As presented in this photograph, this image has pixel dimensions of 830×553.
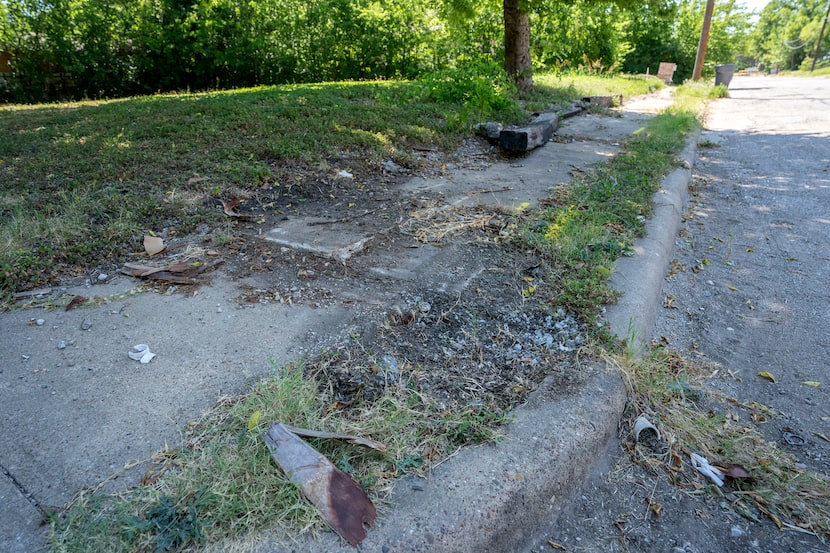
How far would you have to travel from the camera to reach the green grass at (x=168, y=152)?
135 inches

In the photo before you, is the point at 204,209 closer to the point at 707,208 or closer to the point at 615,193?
the point at 615,193

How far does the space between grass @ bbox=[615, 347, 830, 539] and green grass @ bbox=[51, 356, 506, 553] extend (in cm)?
76

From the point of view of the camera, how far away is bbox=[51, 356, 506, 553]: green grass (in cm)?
154

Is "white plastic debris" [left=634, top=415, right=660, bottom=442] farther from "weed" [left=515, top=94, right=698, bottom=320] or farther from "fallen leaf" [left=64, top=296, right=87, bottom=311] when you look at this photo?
"fallen leaf" [left=64, top=296, right=87, bottom=311]

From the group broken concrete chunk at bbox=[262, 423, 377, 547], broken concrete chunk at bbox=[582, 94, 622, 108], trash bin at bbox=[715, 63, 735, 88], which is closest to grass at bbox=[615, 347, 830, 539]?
broken concrete chunk at bbox=[262, 423, 377, 547]

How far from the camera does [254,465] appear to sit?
5.68ft

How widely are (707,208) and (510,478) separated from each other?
4523 millimetres

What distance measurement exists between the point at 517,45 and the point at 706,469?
926 centimetres

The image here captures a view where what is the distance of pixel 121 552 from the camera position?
1470mm

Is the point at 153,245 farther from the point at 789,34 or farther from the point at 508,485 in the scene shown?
the point at 789,34

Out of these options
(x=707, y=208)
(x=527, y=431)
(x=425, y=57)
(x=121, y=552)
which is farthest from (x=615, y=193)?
(x=425, y=57)

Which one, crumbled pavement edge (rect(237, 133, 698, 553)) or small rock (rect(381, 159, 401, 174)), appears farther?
small rock (rect(381, 159, 401, 174))

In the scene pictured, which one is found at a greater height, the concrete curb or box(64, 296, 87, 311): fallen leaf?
box(64, 296, 87, 311): fallen leaf

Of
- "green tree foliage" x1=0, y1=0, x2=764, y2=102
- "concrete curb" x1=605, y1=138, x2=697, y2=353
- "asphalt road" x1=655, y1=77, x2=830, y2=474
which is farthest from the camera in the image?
"green tree foliage" x1=0, y1=0, x2=764, y2=102
